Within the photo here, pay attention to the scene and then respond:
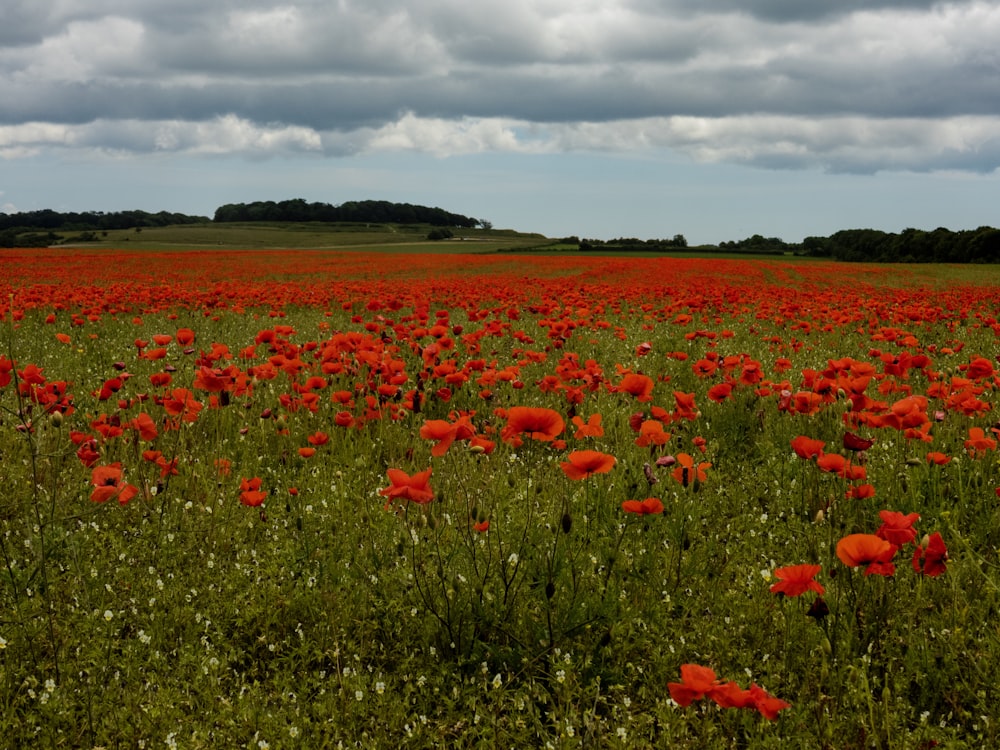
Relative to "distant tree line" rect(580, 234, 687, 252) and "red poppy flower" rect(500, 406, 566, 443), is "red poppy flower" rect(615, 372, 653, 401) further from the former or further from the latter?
"distant tree line" rect(580, 234, 687, 252)

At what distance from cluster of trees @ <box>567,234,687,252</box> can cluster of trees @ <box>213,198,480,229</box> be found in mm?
56401

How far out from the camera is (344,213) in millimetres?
119250

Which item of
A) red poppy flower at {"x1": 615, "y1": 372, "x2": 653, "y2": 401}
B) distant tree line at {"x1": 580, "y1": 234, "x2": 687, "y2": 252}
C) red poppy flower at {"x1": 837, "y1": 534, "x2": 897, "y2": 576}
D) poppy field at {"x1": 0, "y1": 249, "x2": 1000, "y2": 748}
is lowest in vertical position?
poppy field at {"x1": 0, "y1": 249, "x2": 1000, "y2": 748}

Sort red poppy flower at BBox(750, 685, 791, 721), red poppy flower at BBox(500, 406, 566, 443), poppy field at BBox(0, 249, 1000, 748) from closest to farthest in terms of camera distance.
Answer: red poppy flower at BBox(750, 685, 791, 721), poppy field at BBox(0, 249, 1000, 748), red poppy flower at BBox(500, 406, 566, 443)

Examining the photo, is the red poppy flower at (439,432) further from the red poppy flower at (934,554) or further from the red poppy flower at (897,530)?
the red poppy flower at (934,554)

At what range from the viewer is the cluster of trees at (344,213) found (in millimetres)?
118438

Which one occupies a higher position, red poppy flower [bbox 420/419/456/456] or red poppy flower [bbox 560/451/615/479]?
red poppy flower [bbox 420/419/456/456]

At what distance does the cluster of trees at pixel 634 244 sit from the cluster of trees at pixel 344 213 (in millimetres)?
56401

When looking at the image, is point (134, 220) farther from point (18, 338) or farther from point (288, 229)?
point (18, 338)

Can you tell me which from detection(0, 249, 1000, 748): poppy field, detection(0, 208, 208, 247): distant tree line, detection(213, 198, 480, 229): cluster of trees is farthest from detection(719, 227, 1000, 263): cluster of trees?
detection(0, 208, 208, 247): distant tree line

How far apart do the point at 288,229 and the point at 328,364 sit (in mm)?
103450

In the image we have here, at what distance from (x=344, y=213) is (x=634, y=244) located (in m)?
64.6

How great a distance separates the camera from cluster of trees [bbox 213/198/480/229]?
118 m

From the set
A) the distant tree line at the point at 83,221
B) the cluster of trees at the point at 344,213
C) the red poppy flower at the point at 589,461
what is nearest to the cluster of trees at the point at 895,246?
the cluster of trees at the point at 344,213
